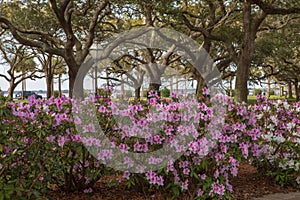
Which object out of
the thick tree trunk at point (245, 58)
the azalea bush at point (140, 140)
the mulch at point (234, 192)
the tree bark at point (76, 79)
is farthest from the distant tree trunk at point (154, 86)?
the azalea bush at point (140, 140)

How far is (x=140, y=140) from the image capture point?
12.8 ft

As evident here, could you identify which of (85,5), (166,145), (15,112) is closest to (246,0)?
(85,5)

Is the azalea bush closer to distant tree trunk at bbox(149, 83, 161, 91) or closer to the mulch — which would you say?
the mulch

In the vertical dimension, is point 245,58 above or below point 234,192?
above

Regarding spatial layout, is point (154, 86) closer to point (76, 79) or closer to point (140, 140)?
point (76, 79)

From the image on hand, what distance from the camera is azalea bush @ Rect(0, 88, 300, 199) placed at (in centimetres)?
367

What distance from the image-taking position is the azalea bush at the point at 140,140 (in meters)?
3.67

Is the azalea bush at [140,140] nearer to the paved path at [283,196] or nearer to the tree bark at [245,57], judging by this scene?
the paved path at [283,196]

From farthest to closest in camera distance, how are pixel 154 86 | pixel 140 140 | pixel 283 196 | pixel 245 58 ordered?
pixel 154 86 → pixel 245 58 → pixel 283 196 → pixel 140 140

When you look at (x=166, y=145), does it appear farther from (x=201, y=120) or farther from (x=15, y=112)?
(x=15, y=112)

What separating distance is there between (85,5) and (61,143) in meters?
13.3

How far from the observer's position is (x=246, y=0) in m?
11.4

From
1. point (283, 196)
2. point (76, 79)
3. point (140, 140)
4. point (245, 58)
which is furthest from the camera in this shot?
point (76, 79)

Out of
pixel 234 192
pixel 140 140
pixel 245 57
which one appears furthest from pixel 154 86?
pixel 140 140
